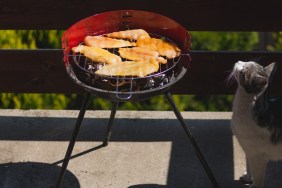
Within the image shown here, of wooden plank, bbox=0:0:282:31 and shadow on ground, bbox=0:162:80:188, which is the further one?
wooden plank, bbox=0:0:282:31

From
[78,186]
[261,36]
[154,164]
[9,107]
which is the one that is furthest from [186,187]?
[261,36]

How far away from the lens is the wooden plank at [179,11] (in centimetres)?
528

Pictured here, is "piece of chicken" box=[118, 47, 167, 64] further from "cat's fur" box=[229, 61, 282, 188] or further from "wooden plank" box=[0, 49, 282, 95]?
"wooden plank" box=[0, 49, 282, 95]

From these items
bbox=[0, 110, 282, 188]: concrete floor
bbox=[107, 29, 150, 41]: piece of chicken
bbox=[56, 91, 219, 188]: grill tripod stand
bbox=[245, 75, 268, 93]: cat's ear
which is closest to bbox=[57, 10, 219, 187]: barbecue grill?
bbox=[56, 91, 219, 188]: grill tripod stand

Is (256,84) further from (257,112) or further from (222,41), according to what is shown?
Result: (222,41)

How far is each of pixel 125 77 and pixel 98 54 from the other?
299 mm

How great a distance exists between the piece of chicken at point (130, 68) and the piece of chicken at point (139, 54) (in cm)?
7

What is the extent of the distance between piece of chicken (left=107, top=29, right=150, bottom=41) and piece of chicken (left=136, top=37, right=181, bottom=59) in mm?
52

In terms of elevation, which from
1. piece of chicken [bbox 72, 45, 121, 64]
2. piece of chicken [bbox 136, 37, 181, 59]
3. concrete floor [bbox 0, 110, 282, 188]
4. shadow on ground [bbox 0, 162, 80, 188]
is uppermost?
piece of chicken [bbox 136, 37, 181, 59]

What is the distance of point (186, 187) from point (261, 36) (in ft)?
10.5

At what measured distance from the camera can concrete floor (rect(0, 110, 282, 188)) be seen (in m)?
4.97

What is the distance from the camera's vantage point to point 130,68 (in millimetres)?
4281

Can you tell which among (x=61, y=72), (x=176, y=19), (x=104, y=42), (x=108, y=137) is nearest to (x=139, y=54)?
(x=104, y=42)

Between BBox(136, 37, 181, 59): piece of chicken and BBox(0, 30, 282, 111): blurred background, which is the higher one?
BBox(136, 37, 181, 59): piece of chicken
